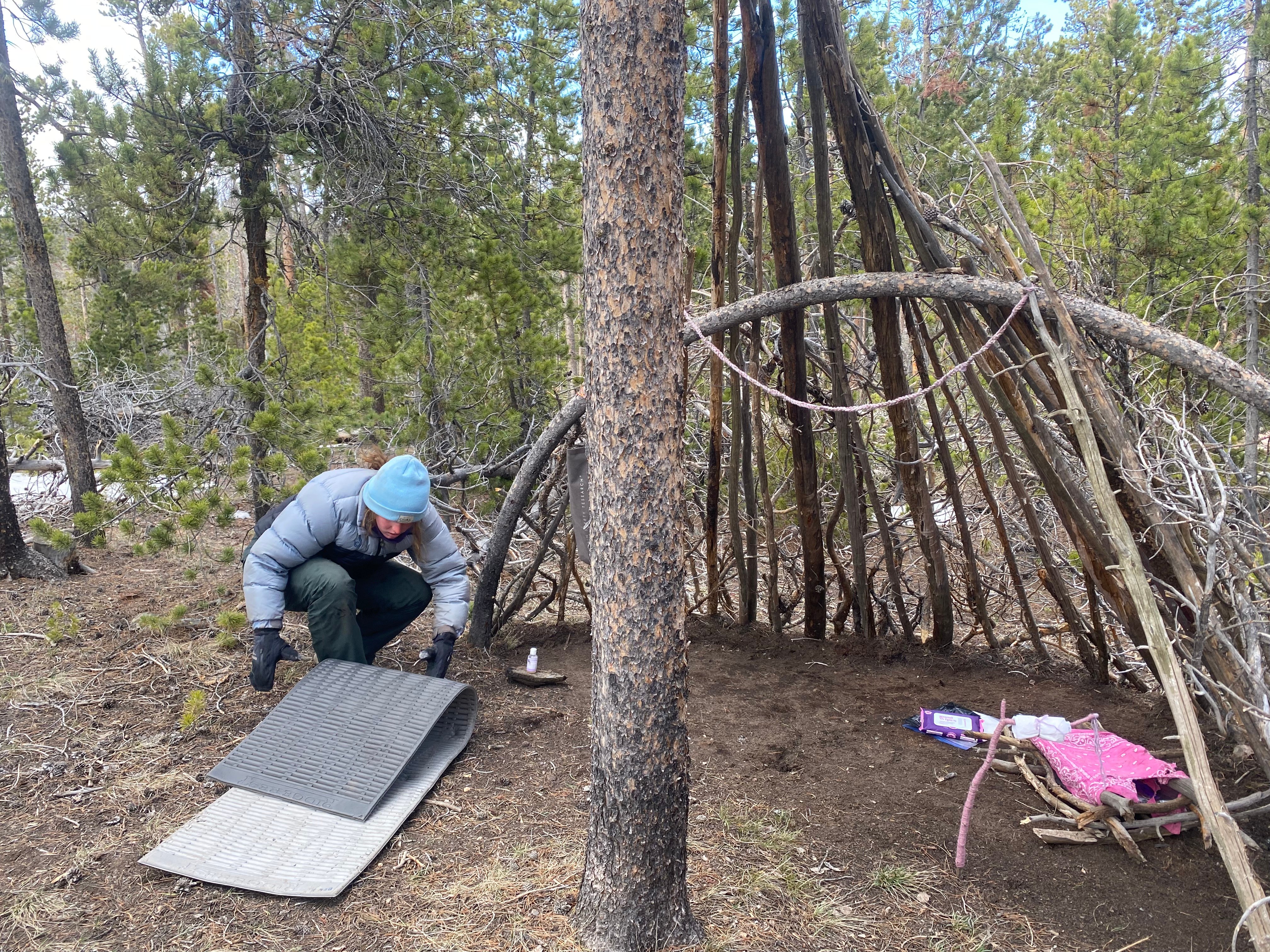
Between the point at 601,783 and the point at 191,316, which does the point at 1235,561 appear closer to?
the point at 601,783

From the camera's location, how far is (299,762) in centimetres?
267

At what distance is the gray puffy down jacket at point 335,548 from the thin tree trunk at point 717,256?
1227mm

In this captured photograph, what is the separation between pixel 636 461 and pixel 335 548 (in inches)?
73.9

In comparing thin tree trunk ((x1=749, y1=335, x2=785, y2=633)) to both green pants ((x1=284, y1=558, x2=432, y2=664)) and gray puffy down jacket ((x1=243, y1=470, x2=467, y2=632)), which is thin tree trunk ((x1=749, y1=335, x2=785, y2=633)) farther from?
green pants ((x1=284, y1=558, x2=432, y2=664))

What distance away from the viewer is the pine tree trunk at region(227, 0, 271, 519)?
4.39m

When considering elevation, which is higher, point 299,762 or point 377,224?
point 377,224

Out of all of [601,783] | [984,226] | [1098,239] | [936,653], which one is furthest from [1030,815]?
[1098,239]

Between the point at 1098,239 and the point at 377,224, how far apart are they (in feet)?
14.9

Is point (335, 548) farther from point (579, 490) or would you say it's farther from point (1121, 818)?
Result: point (1121, 818)

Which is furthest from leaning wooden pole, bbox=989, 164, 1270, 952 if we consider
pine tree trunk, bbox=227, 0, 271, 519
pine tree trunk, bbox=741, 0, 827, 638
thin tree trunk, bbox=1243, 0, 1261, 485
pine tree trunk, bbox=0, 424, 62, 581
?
pine tree trunk, bbox=0, 424, 62, 581

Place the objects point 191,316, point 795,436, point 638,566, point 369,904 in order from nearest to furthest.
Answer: point 638,566 < point 369,904 < point 795,436 < point 191,316

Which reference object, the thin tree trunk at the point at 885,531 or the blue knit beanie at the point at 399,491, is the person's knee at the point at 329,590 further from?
the thin tree trunk at the point at 885,531

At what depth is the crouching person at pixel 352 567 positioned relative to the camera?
2963 millimetres

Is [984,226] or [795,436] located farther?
[795,436]
